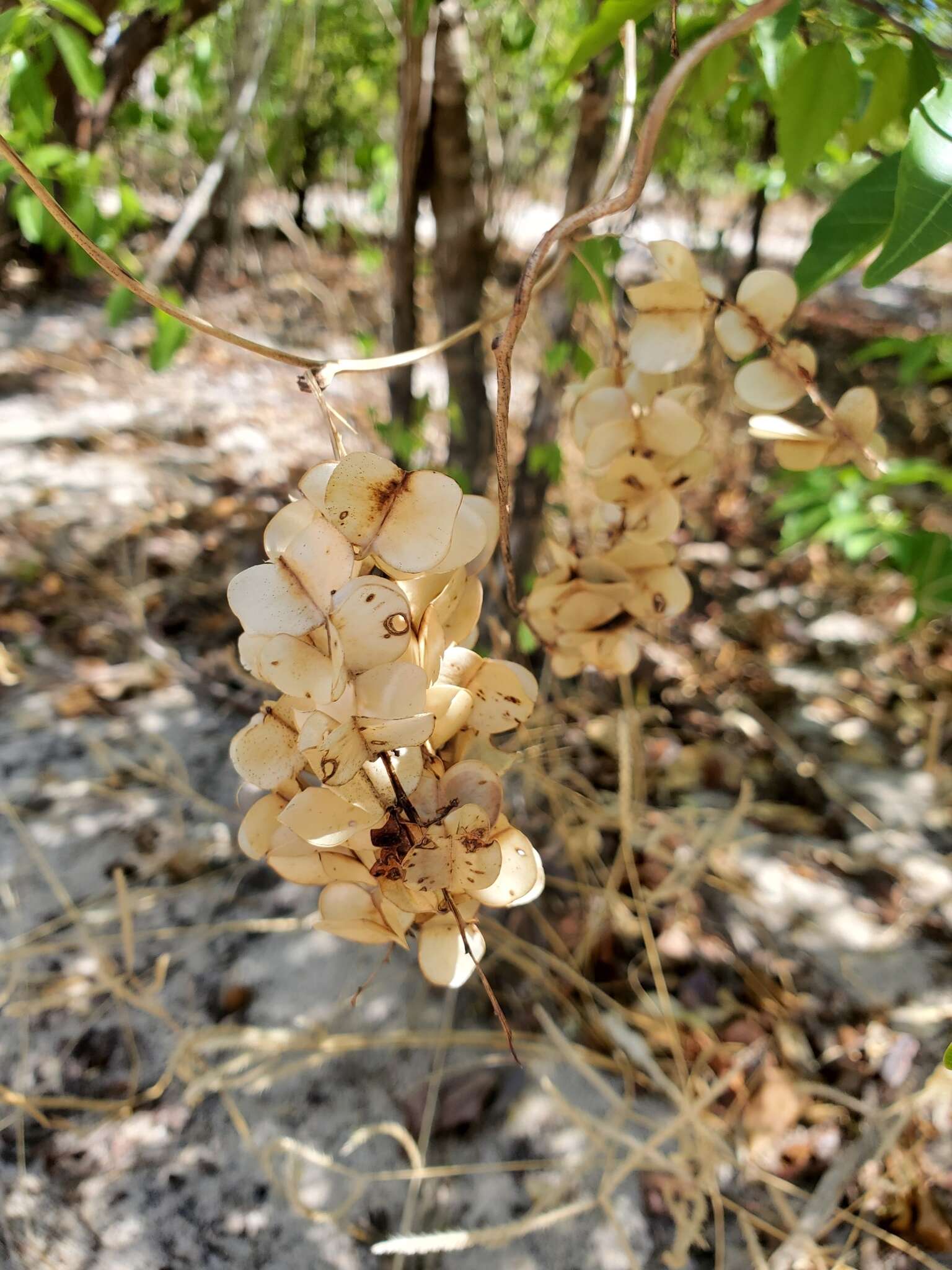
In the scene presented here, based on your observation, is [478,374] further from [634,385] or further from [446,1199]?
[446,1199]

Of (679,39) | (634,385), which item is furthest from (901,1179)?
(679,39)

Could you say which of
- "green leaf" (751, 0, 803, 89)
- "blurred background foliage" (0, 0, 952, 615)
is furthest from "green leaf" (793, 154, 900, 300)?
"green leaf" (751, 0, 803, 89)

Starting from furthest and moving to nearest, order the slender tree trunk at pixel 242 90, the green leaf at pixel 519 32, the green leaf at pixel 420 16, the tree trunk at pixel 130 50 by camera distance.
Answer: the slender tree trunk at pixel 242 90
the tree trunk at pixel 130 50
the green leaf at pixel 519 32
the green leaf at pixel 420 16

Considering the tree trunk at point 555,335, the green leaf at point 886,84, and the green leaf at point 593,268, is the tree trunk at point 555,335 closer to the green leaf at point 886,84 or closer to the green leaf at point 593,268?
the green leaf at point 593,268

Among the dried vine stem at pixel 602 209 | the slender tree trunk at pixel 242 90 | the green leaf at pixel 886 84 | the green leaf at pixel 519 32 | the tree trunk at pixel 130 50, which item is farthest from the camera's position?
the slender tree trunk at pixel 242 90

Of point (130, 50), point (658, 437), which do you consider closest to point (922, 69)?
point (658, 437)

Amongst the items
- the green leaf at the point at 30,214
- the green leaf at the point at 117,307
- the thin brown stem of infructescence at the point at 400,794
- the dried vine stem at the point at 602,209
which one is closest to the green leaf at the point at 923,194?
the dried vine stem at the point at 602,209
